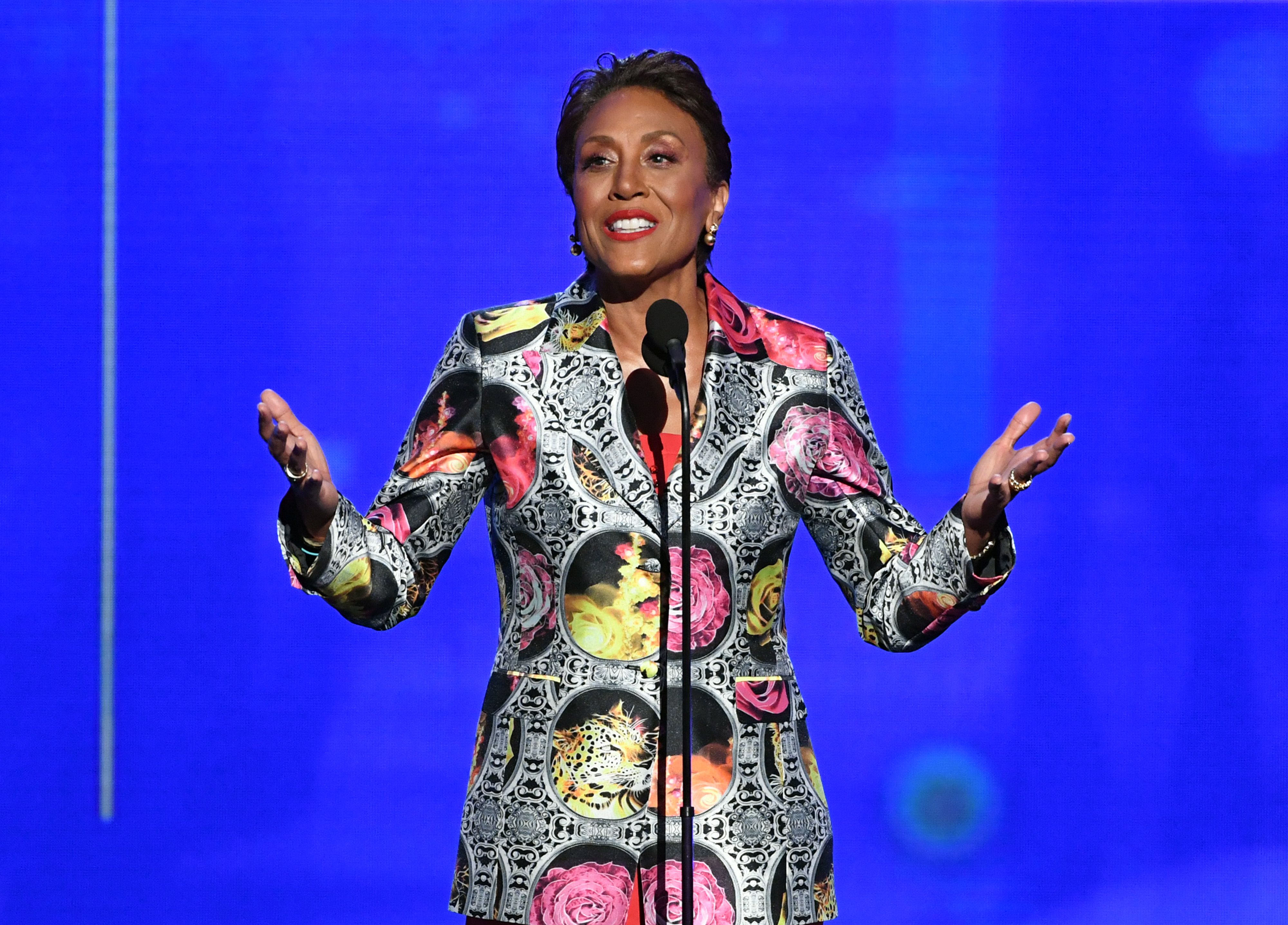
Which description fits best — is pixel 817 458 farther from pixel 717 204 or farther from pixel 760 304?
pixel 760 304

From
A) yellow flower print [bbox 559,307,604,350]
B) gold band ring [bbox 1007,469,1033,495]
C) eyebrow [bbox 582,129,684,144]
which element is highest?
eyebrow [bbox 582,129,684,144]

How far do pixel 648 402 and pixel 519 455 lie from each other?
0.54ft

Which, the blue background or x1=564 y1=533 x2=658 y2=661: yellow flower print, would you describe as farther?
the blue background

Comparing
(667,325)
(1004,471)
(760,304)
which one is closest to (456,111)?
(760,304)

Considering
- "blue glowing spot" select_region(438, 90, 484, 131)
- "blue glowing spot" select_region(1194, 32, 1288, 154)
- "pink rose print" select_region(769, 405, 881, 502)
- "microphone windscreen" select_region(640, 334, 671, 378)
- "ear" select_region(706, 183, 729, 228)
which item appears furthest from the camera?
"blue glowing spot" select_region(1194, 32, 1288, 154)

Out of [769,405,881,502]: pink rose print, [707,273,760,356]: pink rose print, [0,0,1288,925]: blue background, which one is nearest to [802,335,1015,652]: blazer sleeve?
[769,405,881,502]: pink rose print

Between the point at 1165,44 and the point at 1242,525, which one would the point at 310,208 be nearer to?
the point at 1165,44

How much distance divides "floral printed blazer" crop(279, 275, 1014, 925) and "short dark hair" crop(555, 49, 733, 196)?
21 cm

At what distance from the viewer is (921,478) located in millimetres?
3377

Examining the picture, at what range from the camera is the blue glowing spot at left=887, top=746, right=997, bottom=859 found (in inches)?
133

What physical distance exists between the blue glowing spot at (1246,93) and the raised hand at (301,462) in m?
2.42

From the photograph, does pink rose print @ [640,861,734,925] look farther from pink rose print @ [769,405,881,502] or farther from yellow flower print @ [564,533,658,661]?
pink rose print @ [769,405,881,502]

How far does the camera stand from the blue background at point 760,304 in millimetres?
3316

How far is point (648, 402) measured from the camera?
1.88 metres
